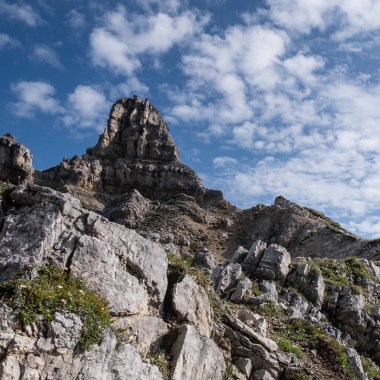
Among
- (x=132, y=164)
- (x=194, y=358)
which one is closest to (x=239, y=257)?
(x=194, y=358)

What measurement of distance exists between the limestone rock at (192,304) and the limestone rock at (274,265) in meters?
12.4

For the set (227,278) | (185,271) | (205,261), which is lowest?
(185,271)

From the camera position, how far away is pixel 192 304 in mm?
11648

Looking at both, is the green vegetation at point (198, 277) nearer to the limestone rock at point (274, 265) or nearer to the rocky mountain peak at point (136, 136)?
the limestone rock at point (274, 265)

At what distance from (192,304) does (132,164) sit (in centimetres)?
8587

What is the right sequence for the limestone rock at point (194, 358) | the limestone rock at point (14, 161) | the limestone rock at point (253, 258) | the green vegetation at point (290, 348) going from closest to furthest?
the limestone rock at point (194, 358) < the green vegetation at point (290, 348) < the limestone rock at point (253, 258) < the limestone rock at point (14, 161)

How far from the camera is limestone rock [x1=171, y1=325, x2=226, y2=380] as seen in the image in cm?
979

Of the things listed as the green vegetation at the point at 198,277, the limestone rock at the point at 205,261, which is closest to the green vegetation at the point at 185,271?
the green vegetation at the point at 198,277

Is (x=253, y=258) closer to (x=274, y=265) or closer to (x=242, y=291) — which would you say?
(x=274, y=265)

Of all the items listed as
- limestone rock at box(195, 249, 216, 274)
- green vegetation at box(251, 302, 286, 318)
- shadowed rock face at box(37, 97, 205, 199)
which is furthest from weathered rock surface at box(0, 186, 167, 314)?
shadowed rock face at box(37, 97, 205, 199)

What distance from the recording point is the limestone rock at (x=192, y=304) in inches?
440

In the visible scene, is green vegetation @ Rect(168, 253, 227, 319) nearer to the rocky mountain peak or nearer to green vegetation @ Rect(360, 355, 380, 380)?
green vegetation @ Rect(360, 355, 380, 380)

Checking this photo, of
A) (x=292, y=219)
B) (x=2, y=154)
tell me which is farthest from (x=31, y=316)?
(x=2, y=154)

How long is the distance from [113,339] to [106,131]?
9619 cm
